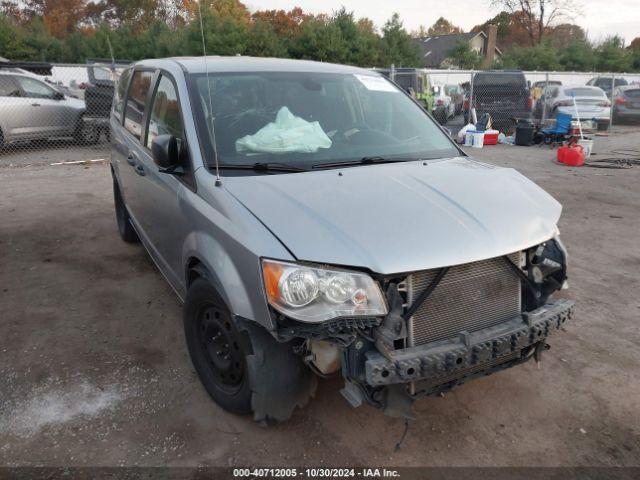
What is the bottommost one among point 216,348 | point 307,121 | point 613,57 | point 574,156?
point 574,156

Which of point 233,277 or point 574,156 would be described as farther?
point 574,156

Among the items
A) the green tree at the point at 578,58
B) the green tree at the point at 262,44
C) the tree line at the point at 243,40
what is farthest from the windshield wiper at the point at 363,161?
the green tree at the point at 578,58

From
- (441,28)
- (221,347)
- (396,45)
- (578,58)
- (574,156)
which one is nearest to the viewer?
(221,347)

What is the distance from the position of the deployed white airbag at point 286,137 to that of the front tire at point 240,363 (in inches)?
34.4

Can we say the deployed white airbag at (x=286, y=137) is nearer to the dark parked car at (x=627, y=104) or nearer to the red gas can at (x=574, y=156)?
the red gas can at (x=574, y=156)

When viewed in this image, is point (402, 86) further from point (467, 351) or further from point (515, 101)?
point (467, 351)

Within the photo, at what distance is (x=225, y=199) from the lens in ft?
8.66

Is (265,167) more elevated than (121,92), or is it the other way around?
(121,92)

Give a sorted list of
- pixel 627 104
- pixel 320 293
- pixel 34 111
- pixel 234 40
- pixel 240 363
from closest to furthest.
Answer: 1. pixel 320 293
2. pixel 240 363
3. pixel 34 111
4. pixel 627 104
5. pixel 234 40

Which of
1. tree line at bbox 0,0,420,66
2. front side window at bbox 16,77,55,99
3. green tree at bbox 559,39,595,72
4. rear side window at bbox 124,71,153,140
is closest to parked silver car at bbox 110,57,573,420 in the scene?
rear side window at bbox 124,71,153,140

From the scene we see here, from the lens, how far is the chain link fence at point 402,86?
1172 cm

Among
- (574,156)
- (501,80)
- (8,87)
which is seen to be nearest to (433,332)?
(574,156)

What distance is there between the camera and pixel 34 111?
1176cm

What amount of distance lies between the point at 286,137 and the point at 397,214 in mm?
1042
